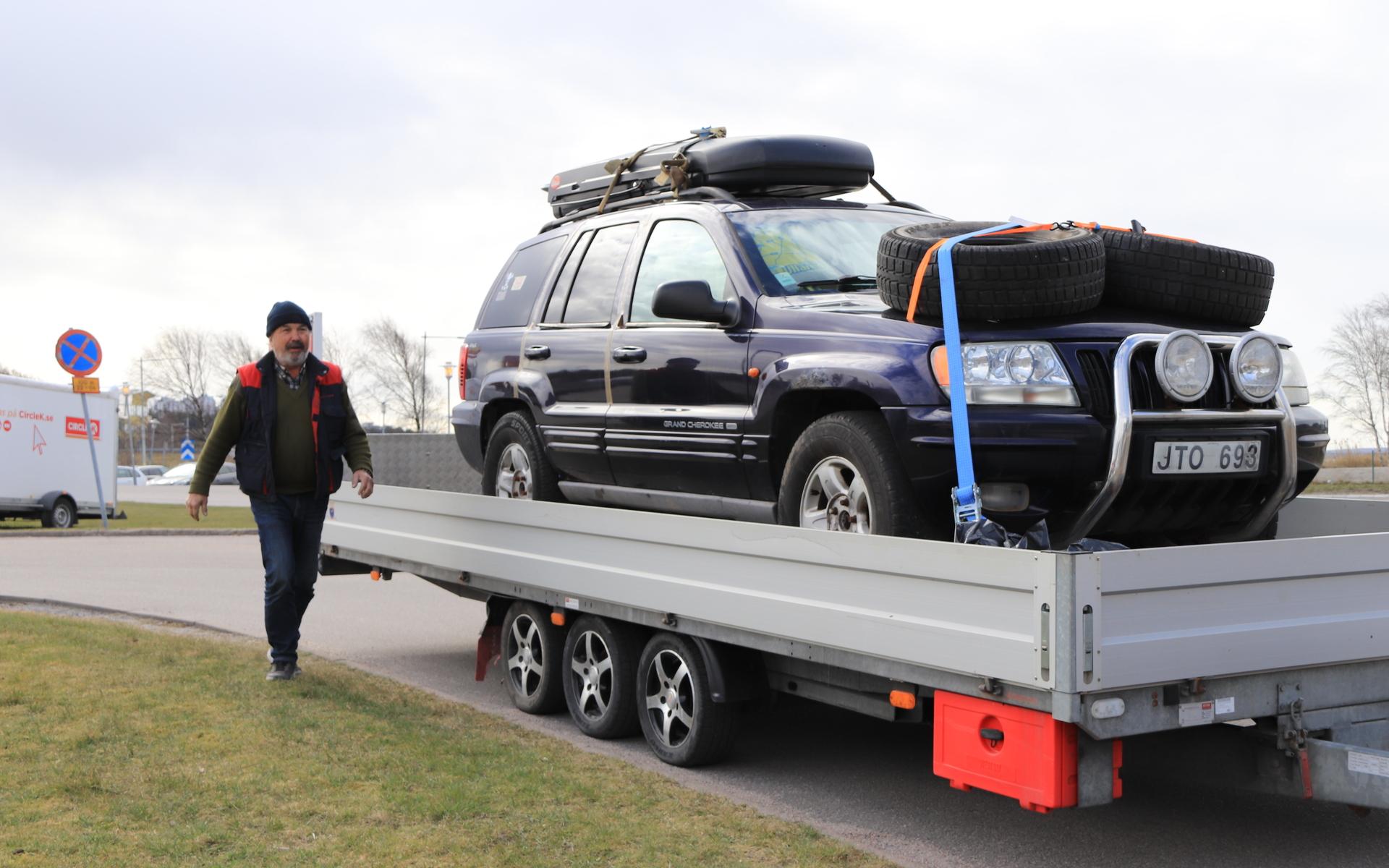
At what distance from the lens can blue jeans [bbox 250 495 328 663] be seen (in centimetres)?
737

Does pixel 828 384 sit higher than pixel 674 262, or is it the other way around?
pixel 674 262

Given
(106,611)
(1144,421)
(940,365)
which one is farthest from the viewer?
(106,611)

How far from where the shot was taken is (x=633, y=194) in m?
7.65

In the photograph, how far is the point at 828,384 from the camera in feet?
17.4

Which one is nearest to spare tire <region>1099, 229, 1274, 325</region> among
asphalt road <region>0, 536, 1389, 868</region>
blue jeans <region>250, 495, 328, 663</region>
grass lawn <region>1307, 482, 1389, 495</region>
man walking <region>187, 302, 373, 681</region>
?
asphalt road <region>0, 536, 1389, 868</region>

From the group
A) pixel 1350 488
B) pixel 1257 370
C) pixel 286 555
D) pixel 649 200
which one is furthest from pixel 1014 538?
pixel 1350 488

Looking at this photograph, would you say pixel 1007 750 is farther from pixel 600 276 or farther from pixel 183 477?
pixel 183 477

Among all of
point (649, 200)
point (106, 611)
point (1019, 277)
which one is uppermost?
point (649, 200)

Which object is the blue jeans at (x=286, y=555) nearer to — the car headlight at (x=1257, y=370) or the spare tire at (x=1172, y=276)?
the spare tire at (x=1172, y=276)

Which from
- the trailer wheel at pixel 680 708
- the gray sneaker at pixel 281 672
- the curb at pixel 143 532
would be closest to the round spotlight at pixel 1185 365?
the trailer wheel at pixel 680 708

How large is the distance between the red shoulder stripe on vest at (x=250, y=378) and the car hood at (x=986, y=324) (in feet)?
9.78

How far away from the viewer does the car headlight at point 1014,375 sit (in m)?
4.84

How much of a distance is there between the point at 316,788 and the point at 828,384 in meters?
2.48

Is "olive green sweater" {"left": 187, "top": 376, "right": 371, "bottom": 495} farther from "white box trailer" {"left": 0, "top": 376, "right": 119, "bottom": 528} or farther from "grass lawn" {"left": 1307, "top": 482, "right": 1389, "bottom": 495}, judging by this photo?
A: "grass lawn" {"left": 1307, "top": 482, "right": 1389, "bottom": 495}
